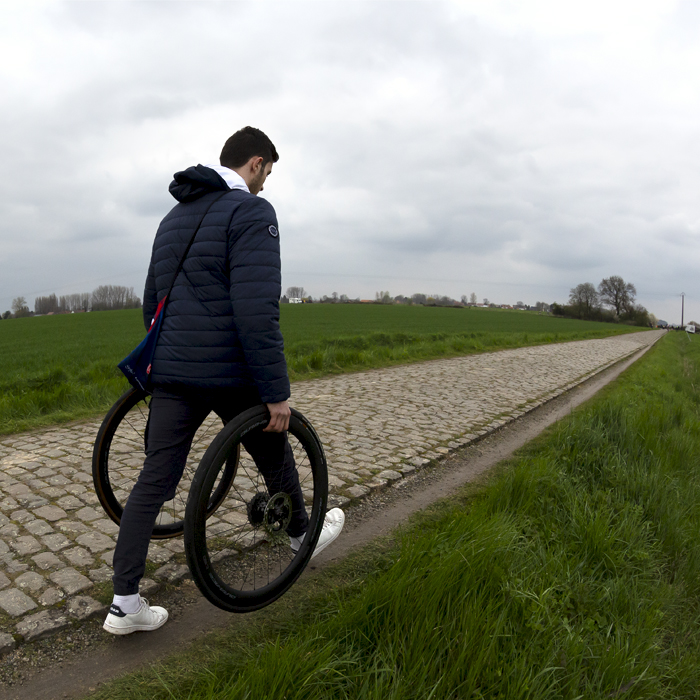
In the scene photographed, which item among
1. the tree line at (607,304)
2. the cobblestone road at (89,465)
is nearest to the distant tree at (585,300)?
the tree line at (607,304)

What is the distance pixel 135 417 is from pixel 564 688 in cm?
271

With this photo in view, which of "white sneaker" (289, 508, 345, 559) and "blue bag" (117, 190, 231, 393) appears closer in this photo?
"blue bag" (117, 190, 231, 393)

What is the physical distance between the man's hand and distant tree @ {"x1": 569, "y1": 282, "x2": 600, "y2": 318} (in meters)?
123

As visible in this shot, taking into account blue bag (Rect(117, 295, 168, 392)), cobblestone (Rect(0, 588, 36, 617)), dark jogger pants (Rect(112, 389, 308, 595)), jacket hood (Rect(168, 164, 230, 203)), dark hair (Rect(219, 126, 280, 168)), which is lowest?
cobblestone (Rect(0, 588, 36, 617))

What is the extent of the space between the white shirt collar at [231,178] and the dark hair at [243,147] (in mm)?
119

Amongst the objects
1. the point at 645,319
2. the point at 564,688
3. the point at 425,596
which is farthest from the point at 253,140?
the point at 645,319

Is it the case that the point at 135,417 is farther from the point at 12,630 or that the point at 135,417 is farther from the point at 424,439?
the point at 424,439

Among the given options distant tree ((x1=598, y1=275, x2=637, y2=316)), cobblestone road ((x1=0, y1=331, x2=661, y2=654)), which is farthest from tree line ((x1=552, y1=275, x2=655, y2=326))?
cobblestone road ((x1=0, y1=331, x2=661, y2=654))

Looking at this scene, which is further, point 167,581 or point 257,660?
point 167,581

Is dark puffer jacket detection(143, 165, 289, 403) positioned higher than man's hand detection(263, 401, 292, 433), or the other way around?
dark puffer jacket detection(143, 165, 289, 403)

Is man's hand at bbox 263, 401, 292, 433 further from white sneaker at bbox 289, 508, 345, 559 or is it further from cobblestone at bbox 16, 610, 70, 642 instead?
cobblestone at bbox 16, 610, 70, 642

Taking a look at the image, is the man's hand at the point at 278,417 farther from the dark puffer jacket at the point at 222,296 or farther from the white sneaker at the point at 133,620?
the white sneaker at the point at 133,620

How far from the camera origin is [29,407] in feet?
23.1

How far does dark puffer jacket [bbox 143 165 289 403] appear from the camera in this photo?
2.43m
